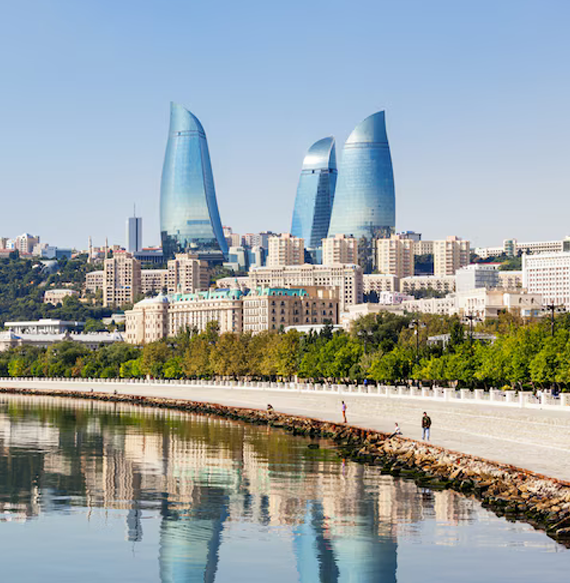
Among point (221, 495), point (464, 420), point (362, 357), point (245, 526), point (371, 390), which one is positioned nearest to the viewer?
point (245, 526)

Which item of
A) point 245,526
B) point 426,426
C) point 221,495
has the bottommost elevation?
point 245,526

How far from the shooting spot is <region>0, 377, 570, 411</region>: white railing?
171 ft

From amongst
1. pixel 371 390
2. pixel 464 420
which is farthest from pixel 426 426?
pixel 371 390

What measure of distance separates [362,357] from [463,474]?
6182 cm

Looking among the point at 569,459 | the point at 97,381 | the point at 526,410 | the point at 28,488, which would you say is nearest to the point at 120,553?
the point at 28,488

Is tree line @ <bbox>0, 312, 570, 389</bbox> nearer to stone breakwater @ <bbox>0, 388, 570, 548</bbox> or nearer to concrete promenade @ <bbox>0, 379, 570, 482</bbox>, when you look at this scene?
concrete promenade @ <bbox>0, 379, 570, 482</bbox>

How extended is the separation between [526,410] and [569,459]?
12.4 m

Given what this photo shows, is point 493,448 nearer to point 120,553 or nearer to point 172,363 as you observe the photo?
point 120,553

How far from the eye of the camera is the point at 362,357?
99.1m

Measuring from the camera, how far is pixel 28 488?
129 ft

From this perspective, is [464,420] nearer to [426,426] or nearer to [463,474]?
[426,426]

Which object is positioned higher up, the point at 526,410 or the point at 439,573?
the point at 526,410

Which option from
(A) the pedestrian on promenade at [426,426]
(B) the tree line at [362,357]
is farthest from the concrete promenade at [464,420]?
(B) the tree line at [362,357]

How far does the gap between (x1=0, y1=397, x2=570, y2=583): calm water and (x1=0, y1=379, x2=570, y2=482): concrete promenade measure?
3.29 m
